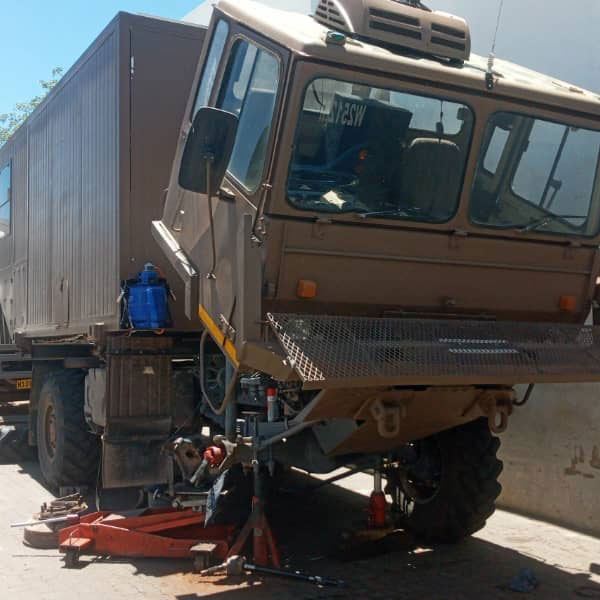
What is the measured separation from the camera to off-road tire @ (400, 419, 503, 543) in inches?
247

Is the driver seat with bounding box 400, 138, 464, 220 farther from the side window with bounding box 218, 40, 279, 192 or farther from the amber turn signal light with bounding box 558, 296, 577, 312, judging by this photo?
the amber turn signal light with bounding box 558, 296, 577, 312

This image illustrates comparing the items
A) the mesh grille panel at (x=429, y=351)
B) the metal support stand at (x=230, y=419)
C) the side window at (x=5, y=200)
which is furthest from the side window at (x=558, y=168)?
the side window at (x=5, y=200)

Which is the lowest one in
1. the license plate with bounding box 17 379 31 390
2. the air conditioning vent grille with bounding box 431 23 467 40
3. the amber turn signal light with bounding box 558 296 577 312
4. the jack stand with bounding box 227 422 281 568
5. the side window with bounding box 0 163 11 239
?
the license plate with bounding box 17 379 31 390

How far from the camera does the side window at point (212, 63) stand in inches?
210

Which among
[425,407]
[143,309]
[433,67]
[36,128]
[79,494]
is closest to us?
[433,67]

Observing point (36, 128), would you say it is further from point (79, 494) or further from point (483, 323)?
point (483, 323)

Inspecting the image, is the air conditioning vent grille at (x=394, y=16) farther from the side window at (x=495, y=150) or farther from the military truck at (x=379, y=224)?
the side window at (x=495, y=150)

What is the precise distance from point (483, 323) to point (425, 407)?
63cm

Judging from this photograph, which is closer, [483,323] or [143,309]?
[483,323]

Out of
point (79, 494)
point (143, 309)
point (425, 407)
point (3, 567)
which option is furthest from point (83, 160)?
point (425, 407)

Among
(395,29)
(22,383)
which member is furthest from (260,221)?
(22,383)

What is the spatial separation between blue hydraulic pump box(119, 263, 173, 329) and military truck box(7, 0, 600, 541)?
0.40 metres

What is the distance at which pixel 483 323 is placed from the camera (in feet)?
16.4

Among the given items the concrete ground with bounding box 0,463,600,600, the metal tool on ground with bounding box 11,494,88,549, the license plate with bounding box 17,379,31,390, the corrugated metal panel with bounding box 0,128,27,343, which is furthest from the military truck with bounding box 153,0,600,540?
the license plate with bounding box 17,379,31,390
